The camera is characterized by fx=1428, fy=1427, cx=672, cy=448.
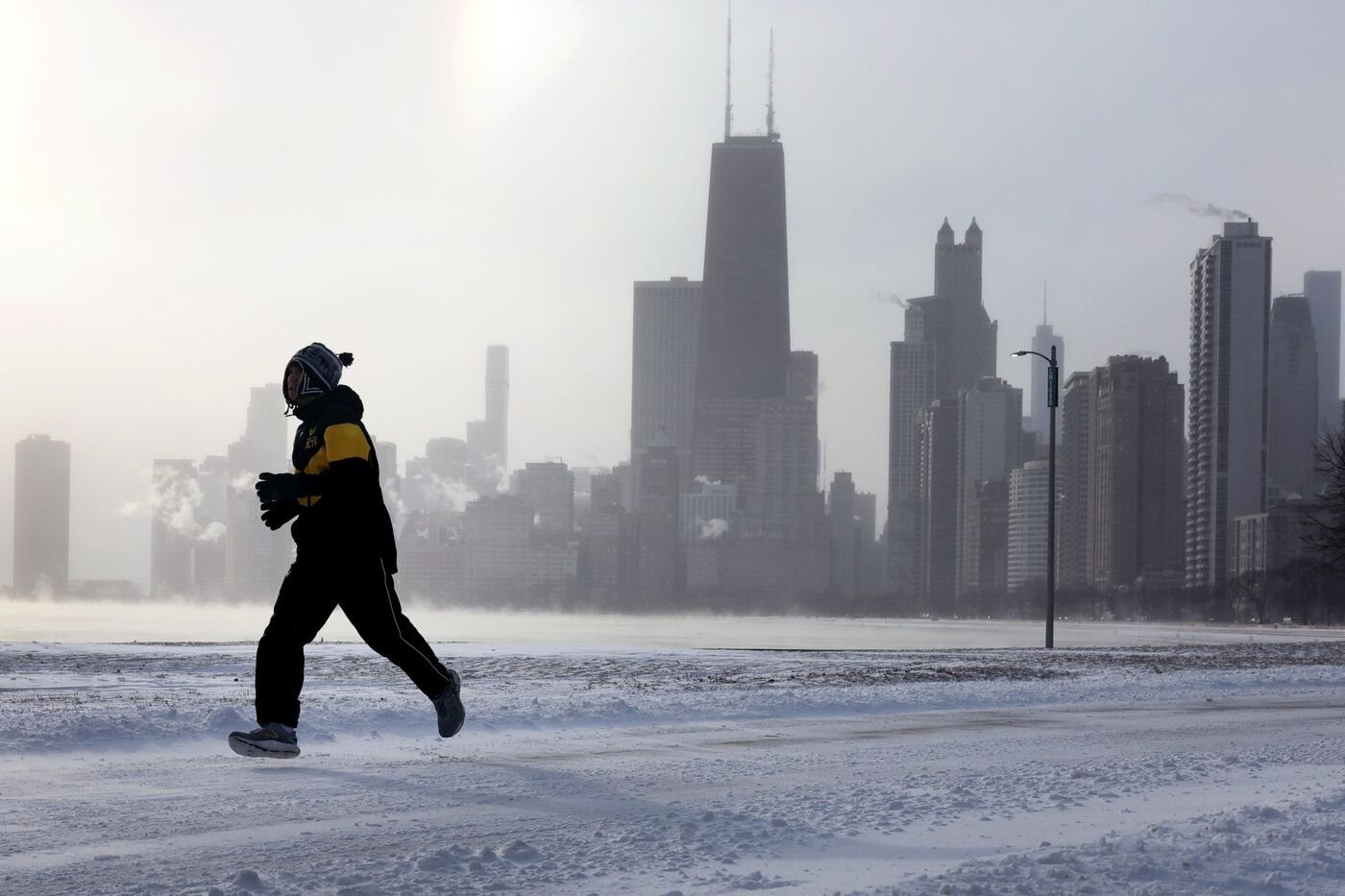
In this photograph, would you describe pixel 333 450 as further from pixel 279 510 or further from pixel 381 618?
pixel 381 618

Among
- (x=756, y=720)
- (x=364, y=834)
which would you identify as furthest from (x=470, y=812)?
(x=756, y=720)

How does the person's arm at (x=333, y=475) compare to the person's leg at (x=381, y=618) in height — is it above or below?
above

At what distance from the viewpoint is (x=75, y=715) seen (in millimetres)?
8945

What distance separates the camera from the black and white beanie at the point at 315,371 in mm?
6582

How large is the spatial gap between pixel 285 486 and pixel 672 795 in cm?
217

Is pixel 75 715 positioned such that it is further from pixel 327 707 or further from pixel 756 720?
pixel 756 720

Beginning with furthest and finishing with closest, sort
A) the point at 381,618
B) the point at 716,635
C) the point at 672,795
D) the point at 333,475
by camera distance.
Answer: the point at 716,635
the point at 381,618
the point at 333,475
the point at 672,795

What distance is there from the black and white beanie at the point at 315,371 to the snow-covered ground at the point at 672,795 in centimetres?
177

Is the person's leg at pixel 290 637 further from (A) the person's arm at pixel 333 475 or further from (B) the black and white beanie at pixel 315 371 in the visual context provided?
(B) the black and white beanie at pixel 315 371

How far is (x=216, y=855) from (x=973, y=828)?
2713 millimetres

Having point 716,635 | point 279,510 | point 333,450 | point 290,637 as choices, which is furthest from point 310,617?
point 716,635

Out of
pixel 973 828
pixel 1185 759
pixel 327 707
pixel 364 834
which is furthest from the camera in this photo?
pixel 327 707

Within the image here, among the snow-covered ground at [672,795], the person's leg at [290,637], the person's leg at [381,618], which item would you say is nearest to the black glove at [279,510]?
the person's leg at [290,637]

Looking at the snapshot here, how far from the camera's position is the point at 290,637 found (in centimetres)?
665
